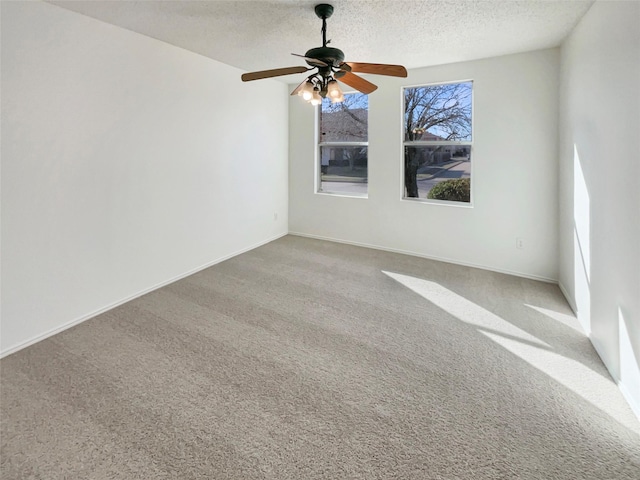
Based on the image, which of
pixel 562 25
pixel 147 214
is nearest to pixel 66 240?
pixel 147 214

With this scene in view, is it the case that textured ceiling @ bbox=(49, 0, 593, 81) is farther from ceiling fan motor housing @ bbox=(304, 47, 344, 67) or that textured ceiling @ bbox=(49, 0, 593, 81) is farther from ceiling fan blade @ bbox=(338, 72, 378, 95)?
ceiling fan blade @ bbox=(338, 72, 378, 95)

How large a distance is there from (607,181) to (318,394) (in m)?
2.28

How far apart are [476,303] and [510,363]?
999 mm

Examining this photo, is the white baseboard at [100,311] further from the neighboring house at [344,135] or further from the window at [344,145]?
the neighboring house at [344,135]

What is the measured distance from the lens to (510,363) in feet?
7.64

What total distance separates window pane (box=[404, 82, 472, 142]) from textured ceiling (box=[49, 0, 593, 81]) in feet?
1.71

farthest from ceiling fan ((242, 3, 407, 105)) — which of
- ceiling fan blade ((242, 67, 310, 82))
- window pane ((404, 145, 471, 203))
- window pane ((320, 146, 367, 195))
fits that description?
window pane ((320, 146, 367, 195))

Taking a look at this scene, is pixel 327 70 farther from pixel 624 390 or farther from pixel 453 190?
pixel 624 390

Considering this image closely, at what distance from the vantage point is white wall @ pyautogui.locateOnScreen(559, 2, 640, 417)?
187cm

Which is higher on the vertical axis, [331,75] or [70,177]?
[331,75]

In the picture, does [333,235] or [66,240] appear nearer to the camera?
[66,240]

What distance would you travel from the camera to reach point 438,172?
4570 millimetres

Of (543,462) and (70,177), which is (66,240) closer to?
(70,177)

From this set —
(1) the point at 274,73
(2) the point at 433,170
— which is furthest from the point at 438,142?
(1) the point at 274,73
